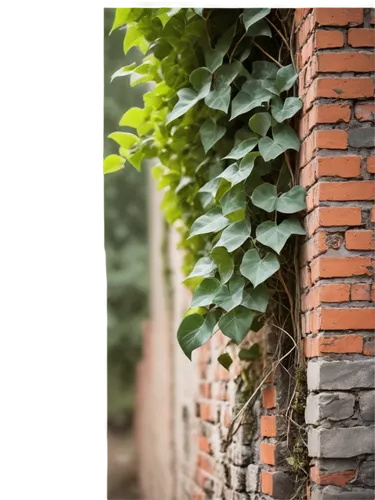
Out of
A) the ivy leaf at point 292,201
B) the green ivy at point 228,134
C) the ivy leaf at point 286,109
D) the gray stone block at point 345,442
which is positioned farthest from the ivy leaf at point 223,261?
the gray stone block at point 345,442

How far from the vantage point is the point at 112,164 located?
8.13 ft

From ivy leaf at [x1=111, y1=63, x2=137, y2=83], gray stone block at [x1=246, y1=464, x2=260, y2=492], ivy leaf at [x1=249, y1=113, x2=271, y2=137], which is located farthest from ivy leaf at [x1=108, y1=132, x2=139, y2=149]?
gray stone block at [x1=246, y1=464, x2=260, y2=492]

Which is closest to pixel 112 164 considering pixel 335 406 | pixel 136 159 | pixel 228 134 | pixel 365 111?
pixel 136 159

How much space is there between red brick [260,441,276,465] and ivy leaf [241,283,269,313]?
0.45 meters

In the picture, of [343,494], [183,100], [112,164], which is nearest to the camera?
[343,494]

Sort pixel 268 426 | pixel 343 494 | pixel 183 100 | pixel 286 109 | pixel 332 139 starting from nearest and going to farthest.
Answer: pixel 343 494 < pixel 332 139 < pixel 286 109 < pixel 268 426 < pixel 183 100

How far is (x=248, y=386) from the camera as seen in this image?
2.38 m

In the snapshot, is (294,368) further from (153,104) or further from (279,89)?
(153,104)

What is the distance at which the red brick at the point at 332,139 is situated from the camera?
6.45ft

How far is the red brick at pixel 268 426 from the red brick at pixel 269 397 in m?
0.04

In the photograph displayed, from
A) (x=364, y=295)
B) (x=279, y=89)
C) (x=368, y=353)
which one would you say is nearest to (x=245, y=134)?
(x=279, y=89)

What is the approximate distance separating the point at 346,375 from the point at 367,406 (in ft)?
0.35

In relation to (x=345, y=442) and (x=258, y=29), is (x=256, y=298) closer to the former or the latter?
(x=345, y=442)

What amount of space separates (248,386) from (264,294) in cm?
44
